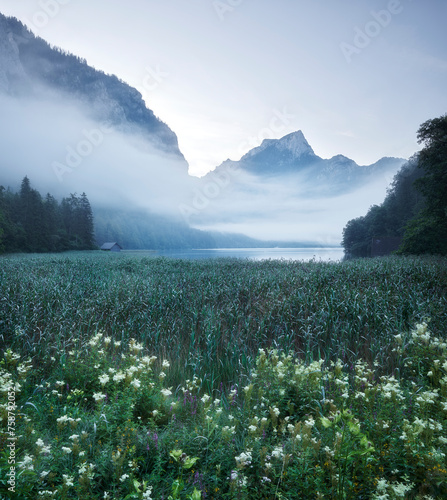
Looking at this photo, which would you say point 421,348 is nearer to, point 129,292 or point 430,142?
point 129,292

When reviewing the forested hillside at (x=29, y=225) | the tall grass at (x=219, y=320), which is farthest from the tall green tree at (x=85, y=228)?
the tall grass at (x=219, y=320)

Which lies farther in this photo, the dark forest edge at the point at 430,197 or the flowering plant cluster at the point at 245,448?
the dark forest edge at the point at 430,197

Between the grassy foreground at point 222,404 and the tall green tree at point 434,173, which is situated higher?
the tall green tree at point 434,173

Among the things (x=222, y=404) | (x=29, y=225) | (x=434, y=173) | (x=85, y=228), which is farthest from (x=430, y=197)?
(x=85, y=228)

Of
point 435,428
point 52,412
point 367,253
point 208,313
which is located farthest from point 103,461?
point 367,253

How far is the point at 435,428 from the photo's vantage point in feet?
8.18

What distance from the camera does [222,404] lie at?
4.05 metres

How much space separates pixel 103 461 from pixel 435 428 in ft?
9.84

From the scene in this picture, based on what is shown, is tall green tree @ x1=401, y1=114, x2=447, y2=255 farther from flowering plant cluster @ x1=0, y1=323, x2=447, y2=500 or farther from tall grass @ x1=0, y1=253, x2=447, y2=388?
flowering plant cluster @ x1=0, y1=323, x2=447, y2=500

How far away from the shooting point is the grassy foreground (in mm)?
2164

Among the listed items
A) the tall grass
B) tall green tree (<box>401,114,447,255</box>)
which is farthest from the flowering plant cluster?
tall green tree (<box>401,114,447,255</box>)

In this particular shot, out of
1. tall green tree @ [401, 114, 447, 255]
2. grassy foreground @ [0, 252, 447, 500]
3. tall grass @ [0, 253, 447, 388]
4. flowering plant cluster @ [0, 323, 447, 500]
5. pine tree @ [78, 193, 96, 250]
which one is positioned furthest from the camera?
pine tree @ [78, 193, 96, 250]

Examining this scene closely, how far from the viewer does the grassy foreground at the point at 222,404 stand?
2164 mm

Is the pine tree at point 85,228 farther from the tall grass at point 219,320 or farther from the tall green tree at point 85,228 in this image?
the tall grass at point 219,320
